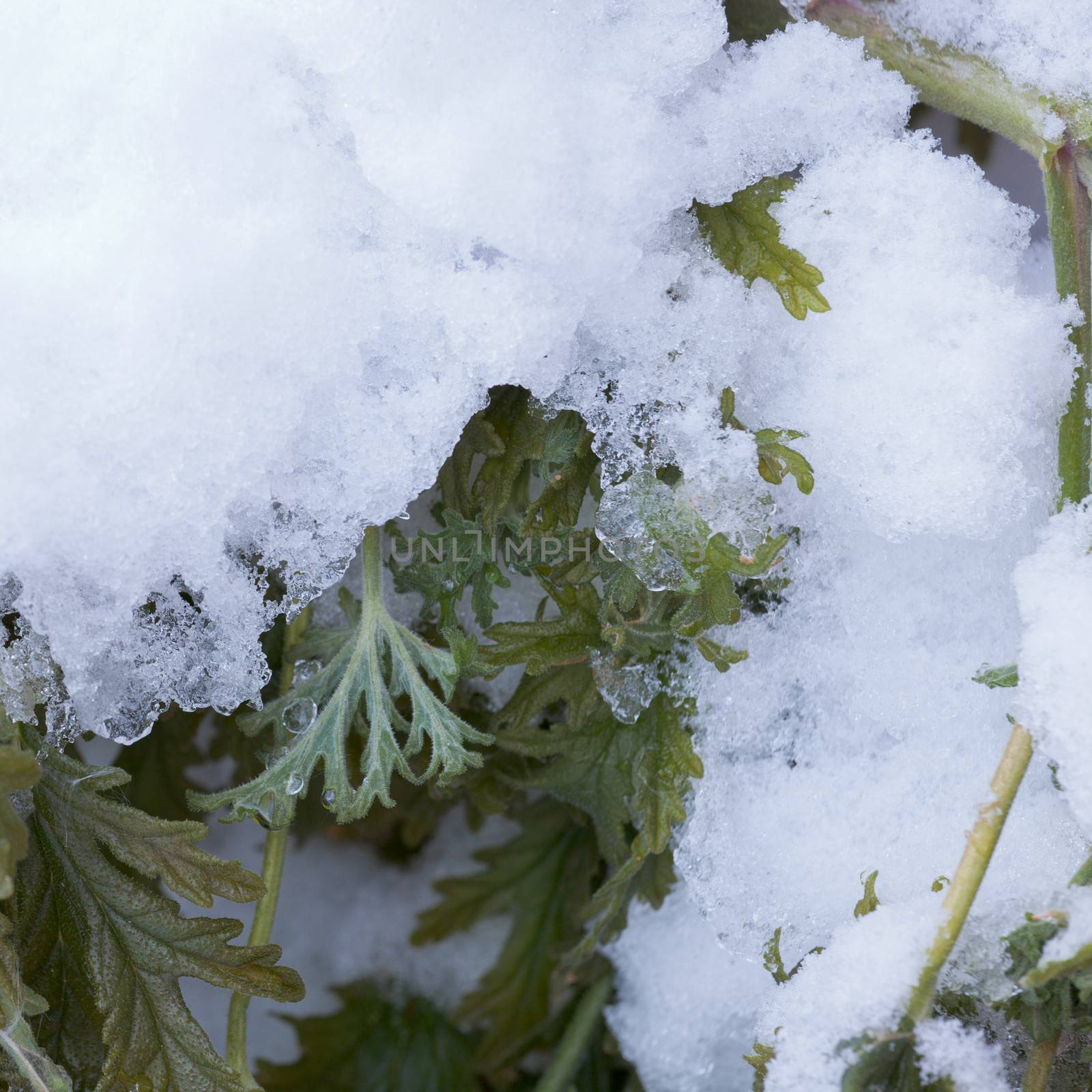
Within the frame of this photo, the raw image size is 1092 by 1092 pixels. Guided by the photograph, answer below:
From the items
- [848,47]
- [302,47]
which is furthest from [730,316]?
[302,47]

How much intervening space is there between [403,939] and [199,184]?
42.0 inches

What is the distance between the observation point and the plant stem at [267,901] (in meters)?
0.79

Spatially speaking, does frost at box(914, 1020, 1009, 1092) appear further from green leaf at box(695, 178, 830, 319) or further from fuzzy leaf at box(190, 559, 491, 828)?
green leaf at box(695, 178, 830, 319)

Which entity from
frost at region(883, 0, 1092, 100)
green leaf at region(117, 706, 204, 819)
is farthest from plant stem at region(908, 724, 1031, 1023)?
green leaf at region(117, 706, 204, 819)

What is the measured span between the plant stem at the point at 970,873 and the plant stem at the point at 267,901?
0.44m

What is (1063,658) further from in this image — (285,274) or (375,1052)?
(375,1052)

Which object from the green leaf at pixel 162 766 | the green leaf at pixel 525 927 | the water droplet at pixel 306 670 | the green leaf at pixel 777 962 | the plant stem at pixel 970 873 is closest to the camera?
the plant stem at pixel 970 873

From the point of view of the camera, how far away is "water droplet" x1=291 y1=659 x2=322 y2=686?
82 centimetres

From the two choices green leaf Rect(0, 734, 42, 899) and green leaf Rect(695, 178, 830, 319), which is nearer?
green leaf Rect(0, 734, 42, 899)

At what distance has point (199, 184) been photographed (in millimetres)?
665

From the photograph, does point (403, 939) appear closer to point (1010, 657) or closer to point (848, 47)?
point (1010, 657)

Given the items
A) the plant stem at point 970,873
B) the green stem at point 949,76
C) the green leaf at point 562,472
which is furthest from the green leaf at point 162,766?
the green stem at point 949,76

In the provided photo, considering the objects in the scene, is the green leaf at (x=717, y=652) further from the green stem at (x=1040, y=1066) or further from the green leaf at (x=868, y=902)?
the green stem at (x=1040, y=1066)

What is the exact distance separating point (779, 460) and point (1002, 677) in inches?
7.8
